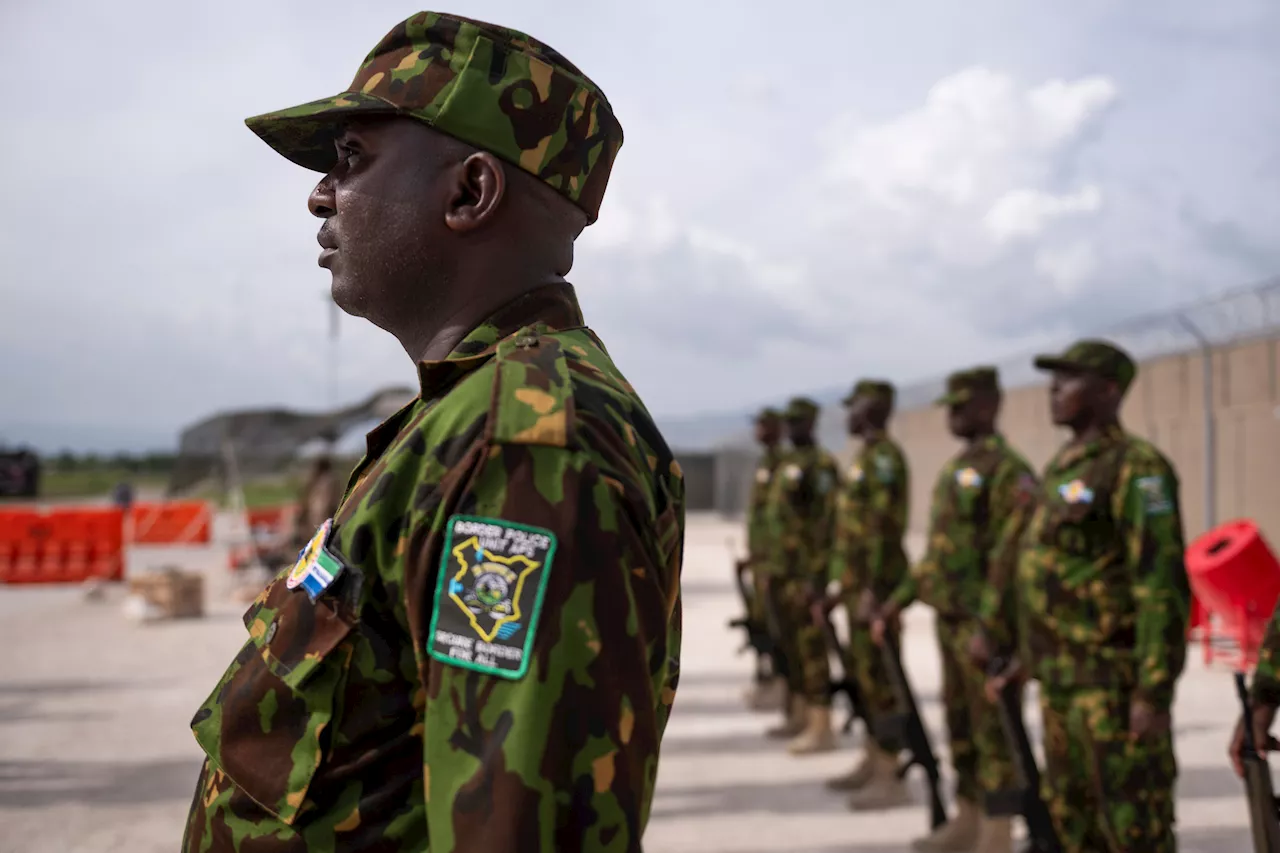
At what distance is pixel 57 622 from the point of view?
12617mm

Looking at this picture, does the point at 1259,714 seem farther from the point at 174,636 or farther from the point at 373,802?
the point at 174,636

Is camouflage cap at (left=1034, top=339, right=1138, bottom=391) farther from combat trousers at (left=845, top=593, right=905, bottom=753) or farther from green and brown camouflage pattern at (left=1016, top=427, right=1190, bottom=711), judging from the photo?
combat trousers at (left=845, top=593, right=905, bottom=753)

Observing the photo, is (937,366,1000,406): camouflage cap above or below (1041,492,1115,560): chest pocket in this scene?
above

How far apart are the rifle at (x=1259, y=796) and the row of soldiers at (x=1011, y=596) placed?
668 mm

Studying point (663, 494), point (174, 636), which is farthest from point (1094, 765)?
point (174, 636)

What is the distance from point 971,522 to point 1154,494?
1.49 m

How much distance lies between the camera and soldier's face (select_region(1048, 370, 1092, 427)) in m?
4.41

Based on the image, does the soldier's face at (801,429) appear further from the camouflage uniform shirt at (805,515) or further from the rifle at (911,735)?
the rifle at (911,735)

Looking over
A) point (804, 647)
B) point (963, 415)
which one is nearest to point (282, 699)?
point (963, 415)

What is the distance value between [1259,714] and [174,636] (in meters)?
10.7

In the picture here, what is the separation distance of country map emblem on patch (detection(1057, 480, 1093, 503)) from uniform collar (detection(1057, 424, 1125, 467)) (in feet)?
0.34

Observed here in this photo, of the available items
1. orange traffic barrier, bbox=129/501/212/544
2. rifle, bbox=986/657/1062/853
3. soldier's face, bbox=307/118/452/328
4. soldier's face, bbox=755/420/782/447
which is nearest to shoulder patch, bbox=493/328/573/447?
soldier's face, bbox=307/118/452/328

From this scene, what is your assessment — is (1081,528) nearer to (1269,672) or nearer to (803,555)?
(1269,672)

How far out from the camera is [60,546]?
54.0 feet
